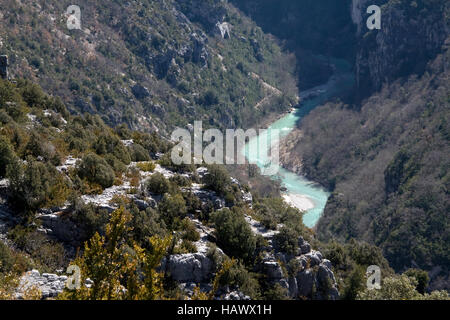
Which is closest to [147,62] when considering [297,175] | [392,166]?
[297,175]

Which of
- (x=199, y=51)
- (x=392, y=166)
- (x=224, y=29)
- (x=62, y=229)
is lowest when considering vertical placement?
(x=392, y=166)

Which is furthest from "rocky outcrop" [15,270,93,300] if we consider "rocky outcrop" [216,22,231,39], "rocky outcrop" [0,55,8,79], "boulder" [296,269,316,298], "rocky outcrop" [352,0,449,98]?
"rocky outcrop" [216,22,231,39]

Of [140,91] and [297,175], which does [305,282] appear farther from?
[297,175]

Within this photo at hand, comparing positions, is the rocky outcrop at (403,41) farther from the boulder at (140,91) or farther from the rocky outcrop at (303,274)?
the rocky outcrop at (303,274)

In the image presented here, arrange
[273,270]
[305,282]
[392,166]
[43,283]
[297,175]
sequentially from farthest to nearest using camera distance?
[297,175] < [392,166] < [305,282] < [273,270] < [43,283]

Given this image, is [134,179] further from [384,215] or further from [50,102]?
[384,215]

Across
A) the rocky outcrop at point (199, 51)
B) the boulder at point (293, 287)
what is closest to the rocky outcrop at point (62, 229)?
the boulder at point (293, 287)

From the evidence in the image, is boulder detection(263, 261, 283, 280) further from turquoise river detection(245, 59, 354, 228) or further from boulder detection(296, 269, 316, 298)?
turquoise river detection(245, 59, 354, 228)

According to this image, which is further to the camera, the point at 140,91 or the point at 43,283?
the point at 140,91

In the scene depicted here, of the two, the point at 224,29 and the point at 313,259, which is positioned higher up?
the point at 224,29

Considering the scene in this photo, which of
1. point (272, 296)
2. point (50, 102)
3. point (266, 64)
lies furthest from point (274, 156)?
point (272, 296)

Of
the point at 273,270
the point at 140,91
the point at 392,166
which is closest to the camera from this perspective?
the point at 273,270
